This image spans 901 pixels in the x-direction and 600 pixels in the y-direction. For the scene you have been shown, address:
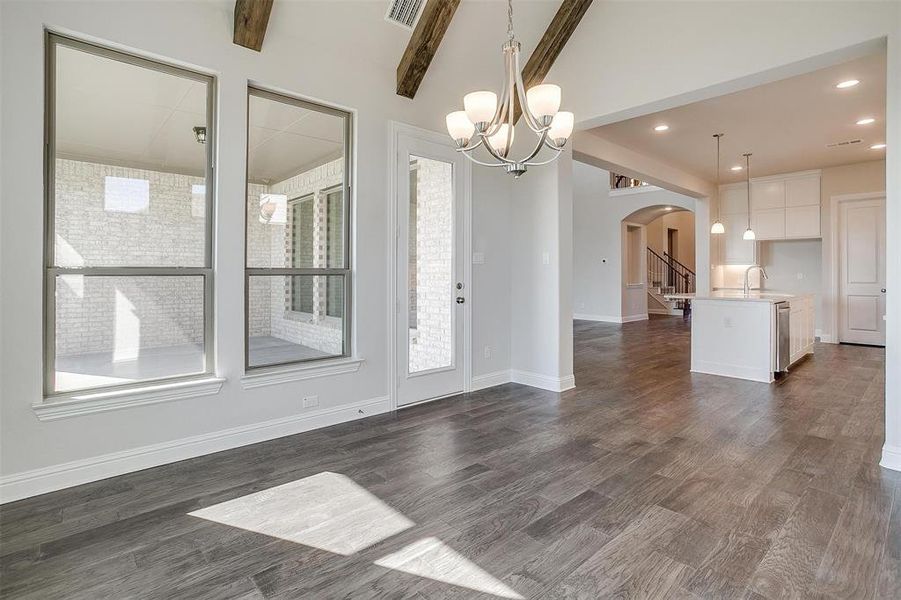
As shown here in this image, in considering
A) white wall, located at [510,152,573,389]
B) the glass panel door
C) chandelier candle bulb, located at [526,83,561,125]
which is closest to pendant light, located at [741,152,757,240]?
white wall, located at [510,152,573,389]

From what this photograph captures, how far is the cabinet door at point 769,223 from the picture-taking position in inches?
327

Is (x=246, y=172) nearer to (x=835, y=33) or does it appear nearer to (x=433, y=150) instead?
(x=433, y=150)

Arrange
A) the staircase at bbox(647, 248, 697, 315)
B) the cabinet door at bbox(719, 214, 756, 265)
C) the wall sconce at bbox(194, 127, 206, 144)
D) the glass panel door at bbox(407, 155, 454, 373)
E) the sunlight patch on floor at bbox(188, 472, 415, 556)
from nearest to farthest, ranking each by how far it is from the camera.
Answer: the sunlight patch on floor at bbox(188, 472, 415, 556), the wall sconce at bbox(194, 127, 206, 144), the glass panel door at bbox(407, 155, 454, 373), the cabinet door at bbox(719, 214, 756, 265), the staircase at bbox(647, 248, 697, 315)

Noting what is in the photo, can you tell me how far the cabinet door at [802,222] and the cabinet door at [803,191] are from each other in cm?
9

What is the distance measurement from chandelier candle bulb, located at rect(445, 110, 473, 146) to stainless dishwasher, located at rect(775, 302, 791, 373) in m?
4.46

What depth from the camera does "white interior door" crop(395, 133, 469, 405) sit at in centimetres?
412

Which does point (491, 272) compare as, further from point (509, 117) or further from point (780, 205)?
point (780, 205)

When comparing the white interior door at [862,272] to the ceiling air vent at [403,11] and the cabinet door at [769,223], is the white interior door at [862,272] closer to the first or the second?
the cabinet door at [769,223]

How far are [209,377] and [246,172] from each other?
1.41 metres

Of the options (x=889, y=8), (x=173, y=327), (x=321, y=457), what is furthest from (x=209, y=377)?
(x=889, y=8)

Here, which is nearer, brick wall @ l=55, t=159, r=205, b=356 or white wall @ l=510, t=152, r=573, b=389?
brick wall @ l=55, t=159, r=205, b=356

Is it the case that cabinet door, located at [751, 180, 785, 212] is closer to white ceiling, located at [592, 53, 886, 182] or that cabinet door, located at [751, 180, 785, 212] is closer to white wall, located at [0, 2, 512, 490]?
white ceiling, located at [592, 53, 886, 182]

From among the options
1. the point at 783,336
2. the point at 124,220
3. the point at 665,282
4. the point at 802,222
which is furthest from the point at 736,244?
the point at 124,220

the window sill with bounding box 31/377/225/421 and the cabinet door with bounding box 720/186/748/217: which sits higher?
the cabinet door with bounding box 720/186/748/217
